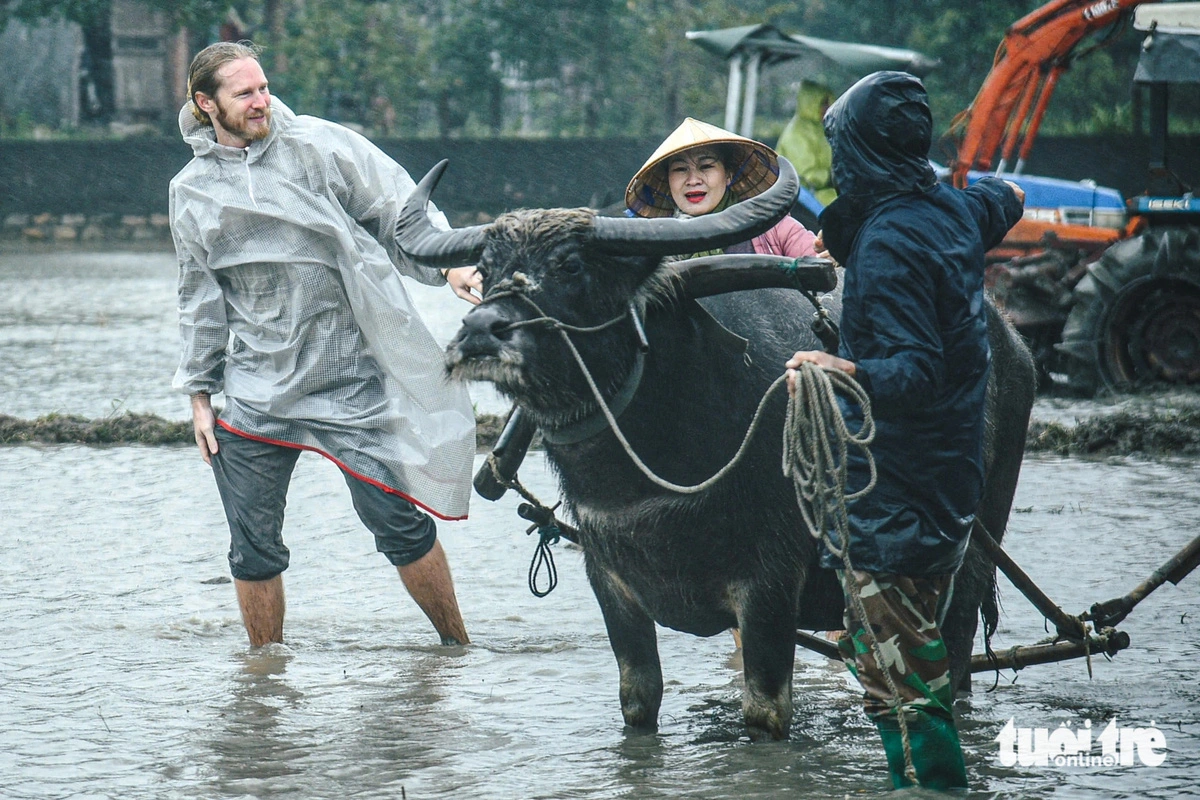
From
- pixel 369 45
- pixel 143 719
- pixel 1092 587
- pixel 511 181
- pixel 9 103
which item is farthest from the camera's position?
pixel 9 103

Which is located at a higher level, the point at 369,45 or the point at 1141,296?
the point at 369,45

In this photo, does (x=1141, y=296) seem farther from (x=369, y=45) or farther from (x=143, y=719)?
(x=369, y=45)

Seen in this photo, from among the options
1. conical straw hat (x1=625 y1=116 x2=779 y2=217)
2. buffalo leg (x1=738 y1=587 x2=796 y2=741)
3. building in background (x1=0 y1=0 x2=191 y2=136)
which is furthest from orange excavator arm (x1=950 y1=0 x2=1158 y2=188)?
building in background (x1=0 y1=0 x2=191 y2=136)

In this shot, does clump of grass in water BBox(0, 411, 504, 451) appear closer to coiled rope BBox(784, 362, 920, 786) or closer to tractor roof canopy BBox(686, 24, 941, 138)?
coiled rope BBox(784, 362, 920, 786)

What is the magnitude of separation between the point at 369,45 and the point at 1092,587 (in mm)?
27348

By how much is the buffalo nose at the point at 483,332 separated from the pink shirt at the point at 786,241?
1.62 m

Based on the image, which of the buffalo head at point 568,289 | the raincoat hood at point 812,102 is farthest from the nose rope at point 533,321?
the raincoat hood at point 812,102

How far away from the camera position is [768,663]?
394 cm

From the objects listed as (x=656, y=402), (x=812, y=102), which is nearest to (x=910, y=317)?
(x=656, y=402)

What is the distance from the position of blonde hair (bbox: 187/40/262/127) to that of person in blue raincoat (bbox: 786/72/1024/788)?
2279mm

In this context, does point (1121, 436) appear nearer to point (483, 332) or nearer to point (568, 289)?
point (568, 289)

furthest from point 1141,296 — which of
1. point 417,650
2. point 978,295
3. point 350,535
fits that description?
point 978,295

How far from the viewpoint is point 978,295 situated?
11.0 ft

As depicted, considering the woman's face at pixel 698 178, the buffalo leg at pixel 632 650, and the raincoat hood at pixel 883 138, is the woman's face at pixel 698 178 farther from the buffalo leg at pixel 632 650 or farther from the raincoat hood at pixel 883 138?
the raincoat hood at pixel 883 138
